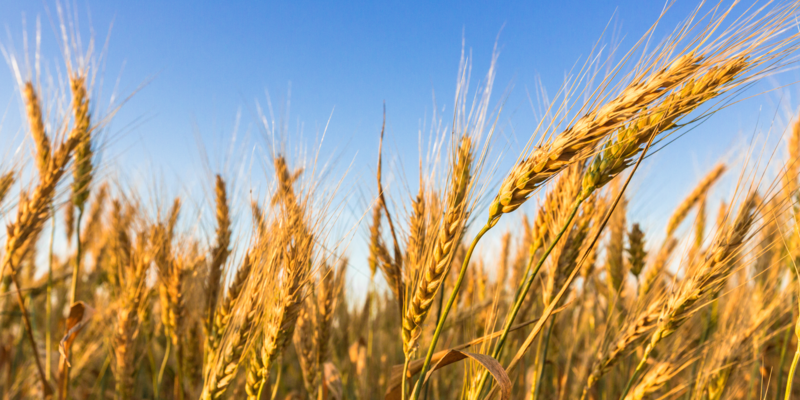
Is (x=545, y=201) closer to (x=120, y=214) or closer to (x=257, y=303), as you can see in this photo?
(x=257, y=303)

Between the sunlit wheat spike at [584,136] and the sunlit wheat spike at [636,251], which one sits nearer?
the sunlit wheat spike at [584,136]

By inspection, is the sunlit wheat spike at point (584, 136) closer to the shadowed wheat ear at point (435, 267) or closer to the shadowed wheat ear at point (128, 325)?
the shadowed wheat ear at point (435, 267)

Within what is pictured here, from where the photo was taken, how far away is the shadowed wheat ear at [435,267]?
945 millimetres

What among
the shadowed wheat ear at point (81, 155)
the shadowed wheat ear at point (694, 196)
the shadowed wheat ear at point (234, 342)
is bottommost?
the shadowed wheat ear at point (234, 342)

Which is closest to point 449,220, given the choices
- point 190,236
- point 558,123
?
point 558,123

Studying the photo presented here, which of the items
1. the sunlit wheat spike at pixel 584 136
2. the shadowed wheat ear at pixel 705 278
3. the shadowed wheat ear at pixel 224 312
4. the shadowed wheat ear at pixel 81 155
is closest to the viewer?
the sunlit wheat spike at pixel 584 136

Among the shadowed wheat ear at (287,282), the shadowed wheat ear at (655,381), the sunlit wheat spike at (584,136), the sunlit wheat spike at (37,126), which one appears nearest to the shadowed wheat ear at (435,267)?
the sunlit wheat spike at (584,136)

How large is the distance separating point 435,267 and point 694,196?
2673 millimetres

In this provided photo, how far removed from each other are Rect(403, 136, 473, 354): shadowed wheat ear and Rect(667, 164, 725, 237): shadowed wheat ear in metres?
2.42

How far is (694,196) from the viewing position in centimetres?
284

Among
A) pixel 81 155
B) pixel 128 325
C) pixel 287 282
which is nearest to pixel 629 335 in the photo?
pixel 287 282

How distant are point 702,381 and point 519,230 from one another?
4.19ft

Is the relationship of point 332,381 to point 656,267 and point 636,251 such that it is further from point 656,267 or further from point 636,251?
point 656,267

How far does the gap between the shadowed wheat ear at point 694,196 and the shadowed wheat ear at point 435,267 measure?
2421 millimetres
